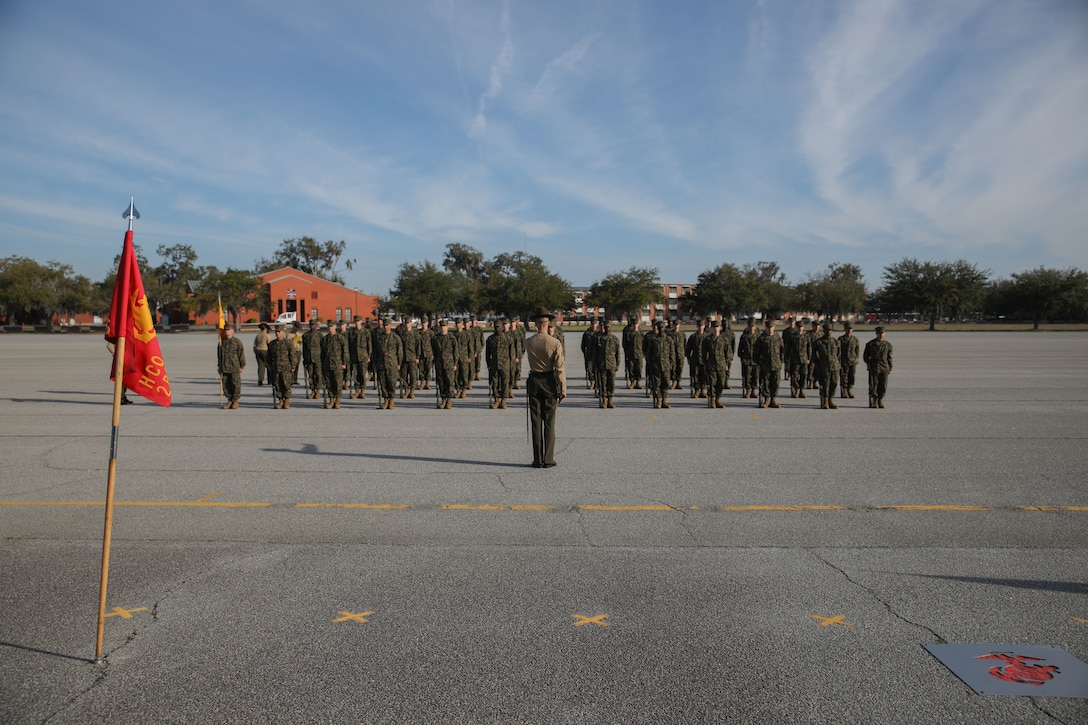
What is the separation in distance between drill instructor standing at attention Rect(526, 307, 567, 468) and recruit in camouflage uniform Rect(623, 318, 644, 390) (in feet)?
29.7

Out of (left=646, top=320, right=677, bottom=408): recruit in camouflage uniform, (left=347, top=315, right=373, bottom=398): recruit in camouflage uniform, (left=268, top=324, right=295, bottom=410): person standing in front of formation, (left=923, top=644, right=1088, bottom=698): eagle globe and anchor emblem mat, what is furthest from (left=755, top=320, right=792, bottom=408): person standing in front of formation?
(left=923, top=644, right=1088, bottom=698): eagle globe and anchor emblem mat

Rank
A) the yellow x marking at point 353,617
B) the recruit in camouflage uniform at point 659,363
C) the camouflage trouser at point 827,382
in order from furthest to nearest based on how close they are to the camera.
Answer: the recruit in camouflage uniform at point 659,363
the camouflage trouser at point 827,382
the yellow x marking at point 353,617

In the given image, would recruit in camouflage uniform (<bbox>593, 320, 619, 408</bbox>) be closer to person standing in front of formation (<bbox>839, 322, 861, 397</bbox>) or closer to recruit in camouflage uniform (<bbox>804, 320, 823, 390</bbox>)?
recruit in camouflage uniform (<bbox>804, 320, 823, 390</bbox>)

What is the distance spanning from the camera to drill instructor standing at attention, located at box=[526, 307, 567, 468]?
8734mm

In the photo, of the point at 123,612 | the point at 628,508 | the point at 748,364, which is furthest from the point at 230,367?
the point at 748,364

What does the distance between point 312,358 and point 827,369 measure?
11.2 metres

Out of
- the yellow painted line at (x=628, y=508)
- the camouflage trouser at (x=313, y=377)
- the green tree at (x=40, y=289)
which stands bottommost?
the yellow painted line at (x=628, y=508)

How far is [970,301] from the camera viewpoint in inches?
3066

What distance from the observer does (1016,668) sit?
3760 millimetres

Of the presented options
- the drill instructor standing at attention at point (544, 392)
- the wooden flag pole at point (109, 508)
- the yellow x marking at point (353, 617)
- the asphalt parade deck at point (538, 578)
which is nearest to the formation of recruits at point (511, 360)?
the asphalt parade deck at point (538, 578)

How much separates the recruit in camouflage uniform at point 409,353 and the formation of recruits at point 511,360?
0.07ft

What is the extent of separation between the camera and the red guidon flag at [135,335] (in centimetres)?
417

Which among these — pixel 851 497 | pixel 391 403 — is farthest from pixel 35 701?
pixel 391 403

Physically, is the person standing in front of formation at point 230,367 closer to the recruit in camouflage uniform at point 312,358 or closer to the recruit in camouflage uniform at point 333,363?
the recruit in camouflage uniform at point 312,358
